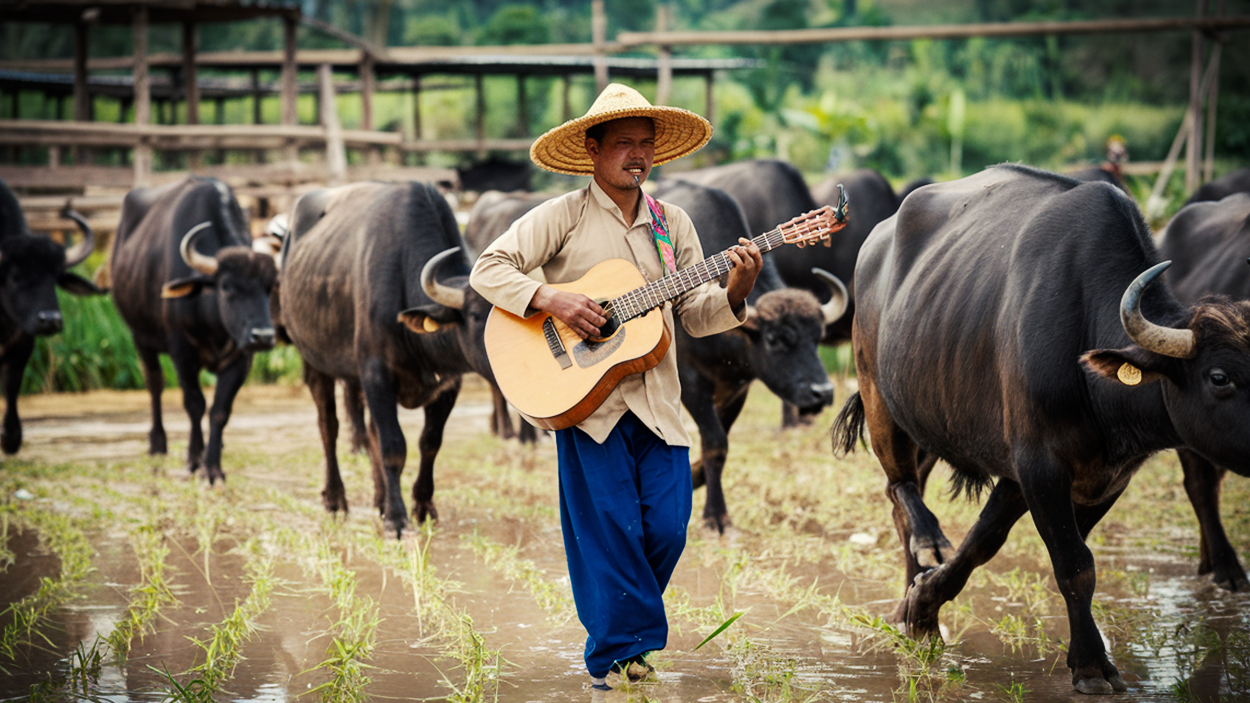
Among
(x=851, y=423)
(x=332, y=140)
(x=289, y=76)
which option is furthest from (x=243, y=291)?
(x=289, y=76)

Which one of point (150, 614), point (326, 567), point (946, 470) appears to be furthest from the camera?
point (946, 470)

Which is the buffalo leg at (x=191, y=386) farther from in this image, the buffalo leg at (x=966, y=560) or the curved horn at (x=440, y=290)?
the buffalo leg at (x=966, y=560)

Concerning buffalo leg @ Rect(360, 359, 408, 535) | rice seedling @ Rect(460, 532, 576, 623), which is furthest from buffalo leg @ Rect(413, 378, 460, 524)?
rice seedling @ Rect(460, 532, 576, 623)

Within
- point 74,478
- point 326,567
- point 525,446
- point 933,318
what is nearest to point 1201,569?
point 933,318

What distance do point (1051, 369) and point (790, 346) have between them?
3.04 metres

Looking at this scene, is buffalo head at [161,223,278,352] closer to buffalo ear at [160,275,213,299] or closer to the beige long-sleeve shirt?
buffalo ear at [160,275,213,299]

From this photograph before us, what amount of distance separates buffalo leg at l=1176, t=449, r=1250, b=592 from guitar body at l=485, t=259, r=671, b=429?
111 inches

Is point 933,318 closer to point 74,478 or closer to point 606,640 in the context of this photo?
point 606,640

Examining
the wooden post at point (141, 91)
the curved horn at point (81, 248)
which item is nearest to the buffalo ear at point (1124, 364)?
the curved horn at point (81, 248)

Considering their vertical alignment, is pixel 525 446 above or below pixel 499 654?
below

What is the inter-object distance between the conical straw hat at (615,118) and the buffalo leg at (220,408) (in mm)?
4566

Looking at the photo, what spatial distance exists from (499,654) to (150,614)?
1610 mm

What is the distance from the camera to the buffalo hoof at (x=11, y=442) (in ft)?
28.7

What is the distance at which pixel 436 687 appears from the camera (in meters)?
3.88
